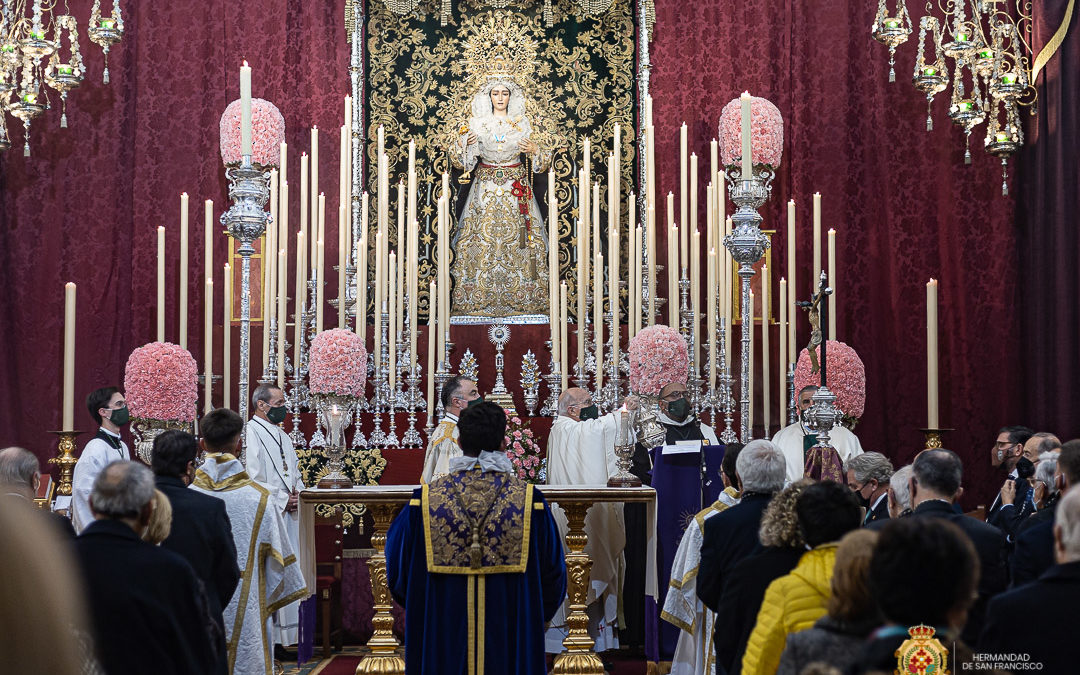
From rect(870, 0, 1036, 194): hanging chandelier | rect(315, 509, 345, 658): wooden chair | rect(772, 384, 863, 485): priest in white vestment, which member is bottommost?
rect(315, 509, 345, 658): wooden chair

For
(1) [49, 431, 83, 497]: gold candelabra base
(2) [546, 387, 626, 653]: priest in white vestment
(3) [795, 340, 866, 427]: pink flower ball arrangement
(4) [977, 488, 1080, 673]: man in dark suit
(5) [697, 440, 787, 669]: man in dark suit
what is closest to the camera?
(4) [977, 488, 1080, 673]: man in dark suit

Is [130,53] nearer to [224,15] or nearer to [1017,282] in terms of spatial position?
[224,15]

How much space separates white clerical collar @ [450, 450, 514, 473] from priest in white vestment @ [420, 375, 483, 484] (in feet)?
5.47

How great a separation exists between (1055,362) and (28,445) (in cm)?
799

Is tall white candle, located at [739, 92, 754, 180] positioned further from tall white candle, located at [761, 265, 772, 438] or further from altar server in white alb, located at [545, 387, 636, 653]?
tall white candle, located at [761, 265, 772, 438]

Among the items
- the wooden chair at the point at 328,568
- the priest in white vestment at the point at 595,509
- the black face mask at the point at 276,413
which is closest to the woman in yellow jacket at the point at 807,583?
the priest in white vestment at the point at 595,509

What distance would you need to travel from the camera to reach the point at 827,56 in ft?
36.1

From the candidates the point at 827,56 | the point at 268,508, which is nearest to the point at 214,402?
the point at 268,508

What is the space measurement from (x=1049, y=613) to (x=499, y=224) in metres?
7.80

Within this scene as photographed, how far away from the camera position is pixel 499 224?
10852 millimetres

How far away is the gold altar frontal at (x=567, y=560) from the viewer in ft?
22.7

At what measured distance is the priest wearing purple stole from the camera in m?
5.64

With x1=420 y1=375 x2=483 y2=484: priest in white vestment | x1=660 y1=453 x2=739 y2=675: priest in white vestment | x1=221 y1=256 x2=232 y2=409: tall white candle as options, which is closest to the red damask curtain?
x1=221 y1=256 x2=232 y2=409: tall white candle

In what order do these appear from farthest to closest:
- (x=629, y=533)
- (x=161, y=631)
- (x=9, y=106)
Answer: (x=9, y=106) → (x=629, y=533) → (x=161, y=631)
